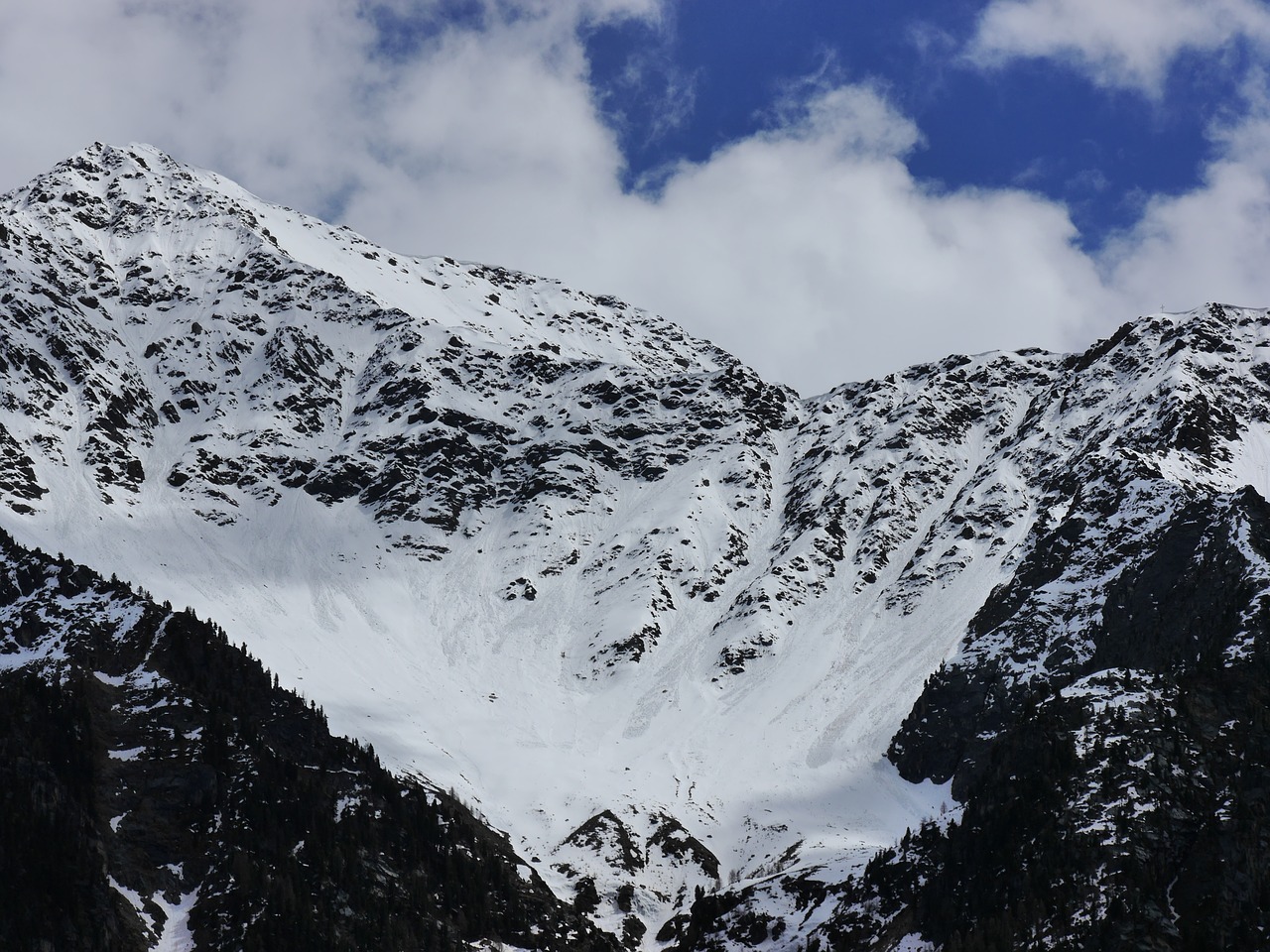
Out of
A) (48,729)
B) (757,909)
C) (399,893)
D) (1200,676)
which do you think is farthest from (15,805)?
(1200,676)

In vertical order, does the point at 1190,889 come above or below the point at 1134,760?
below

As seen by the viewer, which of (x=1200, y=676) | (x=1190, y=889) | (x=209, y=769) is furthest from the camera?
(x=209, y=769)

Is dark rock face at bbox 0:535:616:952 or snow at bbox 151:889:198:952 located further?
snow at bbox 151:889:198:952

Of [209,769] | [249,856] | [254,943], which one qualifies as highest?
[209,769]

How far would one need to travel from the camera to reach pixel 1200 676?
595ft

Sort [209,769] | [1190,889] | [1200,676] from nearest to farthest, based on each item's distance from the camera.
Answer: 1. [1190,889]
2. [1200,676]
3. [209,769]

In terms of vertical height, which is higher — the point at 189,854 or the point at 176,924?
the point at 189,854

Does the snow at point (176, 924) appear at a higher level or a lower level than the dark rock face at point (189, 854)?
lower

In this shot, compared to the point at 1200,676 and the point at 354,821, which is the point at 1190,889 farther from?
the point at 354,821

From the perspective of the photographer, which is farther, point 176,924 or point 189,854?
point 189,854

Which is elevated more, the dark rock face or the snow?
the dark rock face

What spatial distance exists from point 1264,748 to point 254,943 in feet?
338

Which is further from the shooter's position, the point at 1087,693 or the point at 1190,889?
the point at 1087,693

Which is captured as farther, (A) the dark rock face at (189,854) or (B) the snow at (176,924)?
(B) the snow at (176,924)
